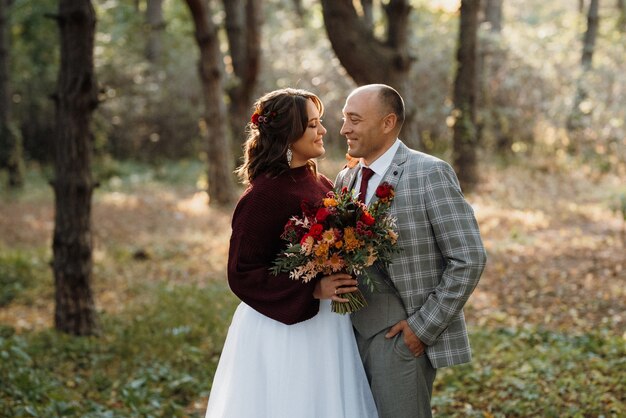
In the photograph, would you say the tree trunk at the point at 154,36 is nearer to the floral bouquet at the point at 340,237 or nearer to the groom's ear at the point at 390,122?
the groom's ear at the point at 390,122

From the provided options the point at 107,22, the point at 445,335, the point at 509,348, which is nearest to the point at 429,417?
the point at 445,335

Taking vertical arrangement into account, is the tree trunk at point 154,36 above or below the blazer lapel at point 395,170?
above

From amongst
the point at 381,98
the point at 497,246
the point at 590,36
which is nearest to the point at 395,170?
the point at 381,98

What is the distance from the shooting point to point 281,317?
376 centimetres

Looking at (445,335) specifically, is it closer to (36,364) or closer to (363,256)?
(363,256)

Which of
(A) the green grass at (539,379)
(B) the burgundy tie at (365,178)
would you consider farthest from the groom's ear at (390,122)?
(A) the green grass at (539,379)

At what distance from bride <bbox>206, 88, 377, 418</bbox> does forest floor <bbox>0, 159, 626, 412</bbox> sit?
108 inches

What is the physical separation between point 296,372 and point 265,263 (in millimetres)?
567

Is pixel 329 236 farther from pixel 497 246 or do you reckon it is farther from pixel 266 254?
pixel 497 246

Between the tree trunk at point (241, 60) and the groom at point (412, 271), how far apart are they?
47.0 feet

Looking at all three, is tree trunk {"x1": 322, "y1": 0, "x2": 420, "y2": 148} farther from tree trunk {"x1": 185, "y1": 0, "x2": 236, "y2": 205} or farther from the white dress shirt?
tree trunk {"x1": 185, "y1": 0, "x2": 236, "y2": 205}

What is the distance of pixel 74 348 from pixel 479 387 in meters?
A: 3.97

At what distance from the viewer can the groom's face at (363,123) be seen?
145 inches

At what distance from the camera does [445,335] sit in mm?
3752
